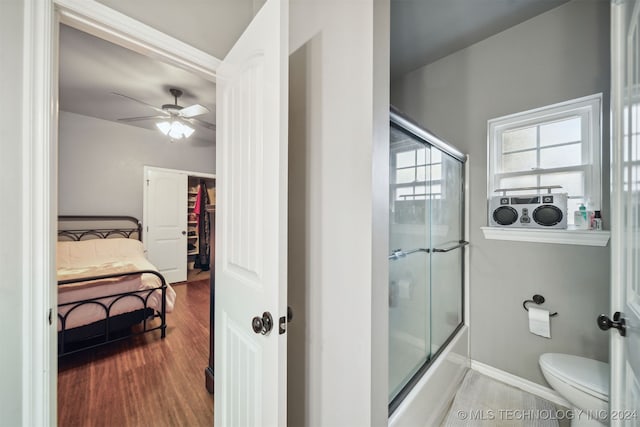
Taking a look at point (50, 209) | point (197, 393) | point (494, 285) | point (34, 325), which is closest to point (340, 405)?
point (34, 325)

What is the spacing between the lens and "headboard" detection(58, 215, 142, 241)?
3.60 metres

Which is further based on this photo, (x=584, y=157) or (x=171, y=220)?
(x=171, y=220)

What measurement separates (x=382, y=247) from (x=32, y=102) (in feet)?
4.30

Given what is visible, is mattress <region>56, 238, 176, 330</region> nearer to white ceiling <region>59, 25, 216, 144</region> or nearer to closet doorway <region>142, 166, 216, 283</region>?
closet doorway <region>142, 166, 216, 283</region>

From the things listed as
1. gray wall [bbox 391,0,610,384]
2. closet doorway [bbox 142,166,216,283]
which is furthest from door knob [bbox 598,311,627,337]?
closet doorway [bbox 142,166,216,283]

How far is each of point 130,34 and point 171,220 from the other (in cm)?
411

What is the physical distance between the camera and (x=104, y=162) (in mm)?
3896

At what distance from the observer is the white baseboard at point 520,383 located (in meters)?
1.76

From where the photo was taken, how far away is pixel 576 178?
178 centimetres

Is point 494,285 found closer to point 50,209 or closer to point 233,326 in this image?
point 233,326

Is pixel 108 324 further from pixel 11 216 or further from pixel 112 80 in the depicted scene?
pixel 112 80

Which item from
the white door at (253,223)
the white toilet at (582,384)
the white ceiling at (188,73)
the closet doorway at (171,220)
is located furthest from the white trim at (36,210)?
the closet doorway at (171,220)

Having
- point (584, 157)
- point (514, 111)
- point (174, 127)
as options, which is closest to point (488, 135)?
point (514, 111)

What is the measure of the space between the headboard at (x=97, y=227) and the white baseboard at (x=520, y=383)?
495cm
